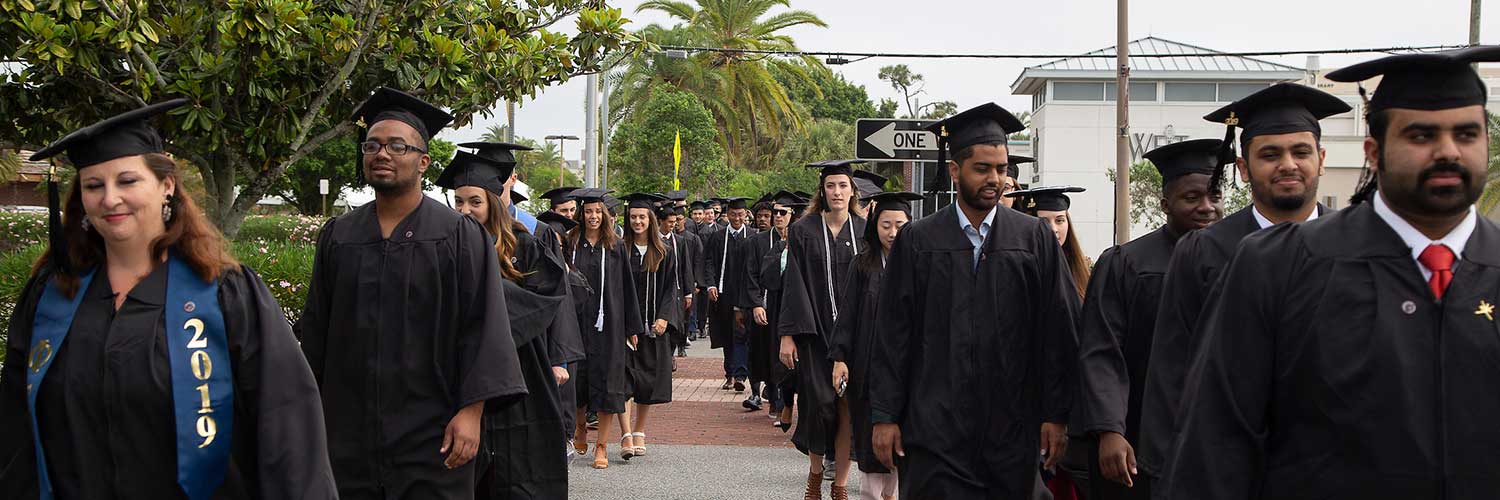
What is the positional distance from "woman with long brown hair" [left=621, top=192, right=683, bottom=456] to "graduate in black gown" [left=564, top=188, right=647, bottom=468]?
0.25 m

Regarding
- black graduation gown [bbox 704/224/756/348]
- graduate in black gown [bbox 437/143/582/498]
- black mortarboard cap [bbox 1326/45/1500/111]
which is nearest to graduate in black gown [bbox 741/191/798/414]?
black graduation gown [bbox 704/224/756/348]

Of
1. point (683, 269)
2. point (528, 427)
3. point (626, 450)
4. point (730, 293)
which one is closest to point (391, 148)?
point (528, 427)

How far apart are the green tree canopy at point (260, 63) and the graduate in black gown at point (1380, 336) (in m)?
7.99

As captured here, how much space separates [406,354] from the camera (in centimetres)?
491

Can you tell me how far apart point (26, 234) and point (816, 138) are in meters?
41.2

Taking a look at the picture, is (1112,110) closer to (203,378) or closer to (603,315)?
(603,315)

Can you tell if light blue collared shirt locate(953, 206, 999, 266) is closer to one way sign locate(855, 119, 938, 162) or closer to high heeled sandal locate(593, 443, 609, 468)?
high heeled sandal locate(593, 443, 609, 468)

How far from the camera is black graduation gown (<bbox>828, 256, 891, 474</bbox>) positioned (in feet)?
23.8

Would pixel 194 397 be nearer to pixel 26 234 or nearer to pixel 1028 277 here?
pixel 1028 277

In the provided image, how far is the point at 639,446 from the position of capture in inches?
420

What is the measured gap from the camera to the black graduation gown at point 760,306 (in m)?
11.1

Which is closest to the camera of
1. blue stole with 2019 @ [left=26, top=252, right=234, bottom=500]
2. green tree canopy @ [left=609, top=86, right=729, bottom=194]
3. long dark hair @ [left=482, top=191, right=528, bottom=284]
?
blue stole with 2019 @ [left=26, top=252, right=234, bottom=500]

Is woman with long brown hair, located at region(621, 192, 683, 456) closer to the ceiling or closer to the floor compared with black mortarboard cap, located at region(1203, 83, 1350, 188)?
closer to the floor

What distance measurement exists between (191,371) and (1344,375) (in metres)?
2.63
